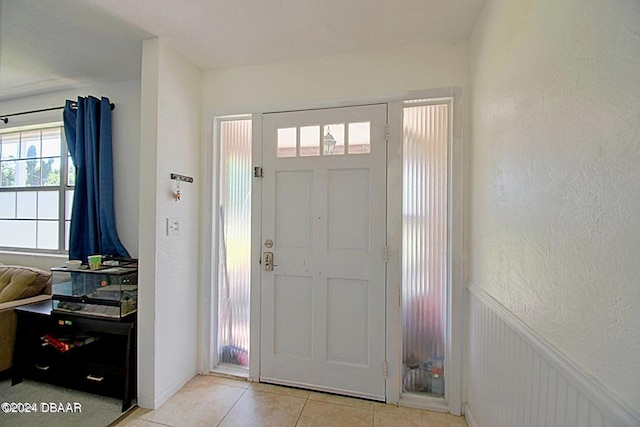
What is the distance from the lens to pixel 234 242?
2.31 meters

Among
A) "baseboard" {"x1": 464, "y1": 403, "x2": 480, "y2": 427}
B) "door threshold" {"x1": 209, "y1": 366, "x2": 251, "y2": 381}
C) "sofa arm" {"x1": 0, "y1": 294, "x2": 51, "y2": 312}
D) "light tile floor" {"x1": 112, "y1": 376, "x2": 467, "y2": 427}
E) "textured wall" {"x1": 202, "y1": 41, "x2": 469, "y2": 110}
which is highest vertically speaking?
"textured wall" {"x1": 202, "y1": 41, "x2": 469, "y2": 110}

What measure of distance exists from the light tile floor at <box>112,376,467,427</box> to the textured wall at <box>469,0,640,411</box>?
1099mm

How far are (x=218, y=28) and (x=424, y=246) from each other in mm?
2002

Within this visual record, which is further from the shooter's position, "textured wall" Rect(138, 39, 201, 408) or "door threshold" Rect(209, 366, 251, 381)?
"door threshold" Rect(209, 366, 251, 381)

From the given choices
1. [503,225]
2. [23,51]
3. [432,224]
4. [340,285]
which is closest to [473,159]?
[432,224]

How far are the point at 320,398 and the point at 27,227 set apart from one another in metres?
3.62

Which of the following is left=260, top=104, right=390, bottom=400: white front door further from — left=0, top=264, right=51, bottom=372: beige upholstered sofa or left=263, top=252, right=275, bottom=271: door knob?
left=0, top=264, right=51, bottom=372: beige upholstered sofa

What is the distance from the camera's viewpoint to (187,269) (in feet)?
7.10

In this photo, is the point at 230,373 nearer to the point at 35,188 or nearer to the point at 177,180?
the point at 177,180

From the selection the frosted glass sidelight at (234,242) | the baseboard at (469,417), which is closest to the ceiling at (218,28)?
the frosted glass sidelight at (234,242)

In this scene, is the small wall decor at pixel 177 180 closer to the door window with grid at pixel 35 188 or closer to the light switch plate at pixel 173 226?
the light switch plate at pixel 173 226

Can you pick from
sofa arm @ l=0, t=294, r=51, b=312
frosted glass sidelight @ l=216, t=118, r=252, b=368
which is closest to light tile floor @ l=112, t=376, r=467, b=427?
frosted glass sidelight @ l=216, t=118, r=252, b=368

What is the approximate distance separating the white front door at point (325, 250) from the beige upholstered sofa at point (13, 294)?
6.51 feet

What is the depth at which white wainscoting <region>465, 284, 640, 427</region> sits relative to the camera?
2.38 ft
